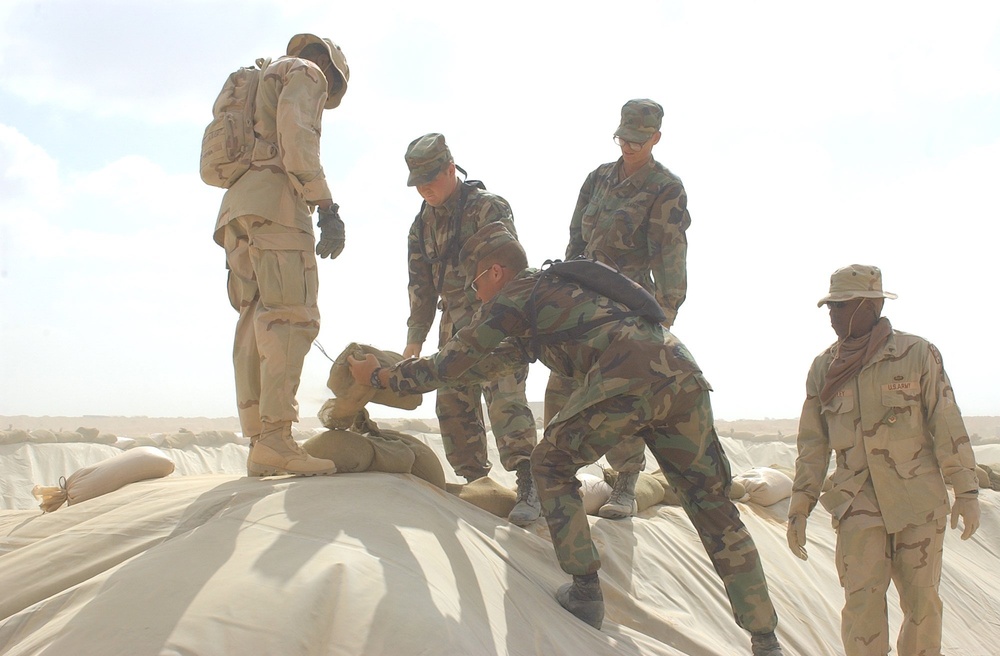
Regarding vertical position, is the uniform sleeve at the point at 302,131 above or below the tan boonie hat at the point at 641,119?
below

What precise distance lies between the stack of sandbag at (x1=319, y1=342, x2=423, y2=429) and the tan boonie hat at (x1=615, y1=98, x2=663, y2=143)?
2.13 m

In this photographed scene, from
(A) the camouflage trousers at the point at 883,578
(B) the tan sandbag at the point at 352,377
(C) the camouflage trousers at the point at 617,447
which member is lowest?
(A) the camouflage trousers at the point at 883,578

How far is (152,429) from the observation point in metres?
18.5

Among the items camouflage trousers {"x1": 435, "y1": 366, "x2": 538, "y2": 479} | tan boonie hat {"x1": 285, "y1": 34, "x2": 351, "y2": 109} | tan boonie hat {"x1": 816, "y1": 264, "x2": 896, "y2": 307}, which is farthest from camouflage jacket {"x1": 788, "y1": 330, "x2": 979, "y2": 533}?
tan boonie hat {"x1": 285, "y1": 34, "x2": 351, "y2": 109}

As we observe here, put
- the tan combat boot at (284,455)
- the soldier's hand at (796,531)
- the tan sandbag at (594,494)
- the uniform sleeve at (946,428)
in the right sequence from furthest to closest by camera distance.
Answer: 1. the tan sandbag at (594,494)
2. the soldier's hand at (796,531)
3. the tan combat boot at (284,455)
4. the uniform sleeve at (946,428)

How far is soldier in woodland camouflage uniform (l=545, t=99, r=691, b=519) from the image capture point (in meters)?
5.39

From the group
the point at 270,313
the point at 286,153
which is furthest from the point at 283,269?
the point at 286,153

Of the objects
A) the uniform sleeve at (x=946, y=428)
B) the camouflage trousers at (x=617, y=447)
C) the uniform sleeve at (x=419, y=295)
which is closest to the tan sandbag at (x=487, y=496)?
the camouflage trousers at (x=617, y=447)

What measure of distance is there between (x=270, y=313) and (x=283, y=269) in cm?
21

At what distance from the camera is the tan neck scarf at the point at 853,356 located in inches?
167

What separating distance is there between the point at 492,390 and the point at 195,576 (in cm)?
242

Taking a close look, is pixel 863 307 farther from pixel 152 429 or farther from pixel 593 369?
pixel 152 429

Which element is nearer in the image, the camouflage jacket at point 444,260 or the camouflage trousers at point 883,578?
the camouflage trousers at point 883,578

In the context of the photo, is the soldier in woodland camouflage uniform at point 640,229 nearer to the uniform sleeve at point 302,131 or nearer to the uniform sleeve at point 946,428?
the uniform sleeve at point 946,428
